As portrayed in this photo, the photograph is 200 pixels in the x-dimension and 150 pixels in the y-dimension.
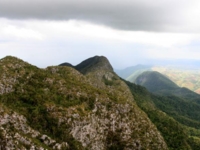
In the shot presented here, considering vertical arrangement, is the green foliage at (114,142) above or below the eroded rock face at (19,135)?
below

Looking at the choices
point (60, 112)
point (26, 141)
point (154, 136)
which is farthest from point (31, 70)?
point (154, 136)

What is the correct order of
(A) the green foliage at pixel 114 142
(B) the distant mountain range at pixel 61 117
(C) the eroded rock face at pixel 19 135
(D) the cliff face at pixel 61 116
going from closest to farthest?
(C) the eroded rock face at pixel 19 135 → (B) the distant mountain range at pixel 61 117 → (D) the cliff face at pixel 61 116 → (A) the green foliage at pixel 114 142

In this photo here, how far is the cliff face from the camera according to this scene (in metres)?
62.8

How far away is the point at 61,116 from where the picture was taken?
239 ft

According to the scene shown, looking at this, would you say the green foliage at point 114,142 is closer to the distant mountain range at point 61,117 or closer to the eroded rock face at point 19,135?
the distant mountain range at point 61,117

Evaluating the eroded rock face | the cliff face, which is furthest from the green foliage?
the eroded rock face

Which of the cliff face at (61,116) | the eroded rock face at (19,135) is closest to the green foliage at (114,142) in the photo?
the cliff face at (61,116)

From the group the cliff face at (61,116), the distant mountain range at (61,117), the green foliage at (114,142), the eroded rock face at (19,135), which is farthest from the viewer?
the green foliage at (114,142)

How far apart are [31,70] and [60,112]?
26403 millimetres

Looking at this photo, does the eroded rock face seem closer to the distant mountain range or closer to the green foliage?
the distant mountain range

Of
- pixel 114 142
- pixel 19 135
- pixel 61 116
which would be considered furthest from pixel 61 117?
pixel 114 142

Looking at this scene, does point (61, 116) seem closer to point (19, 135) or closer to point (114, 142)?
point (19, 135)

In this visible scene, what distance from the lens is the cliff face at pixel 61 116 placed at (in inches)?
2474

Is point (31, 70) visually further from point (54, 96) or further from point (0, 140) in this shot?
point (0, 140)
